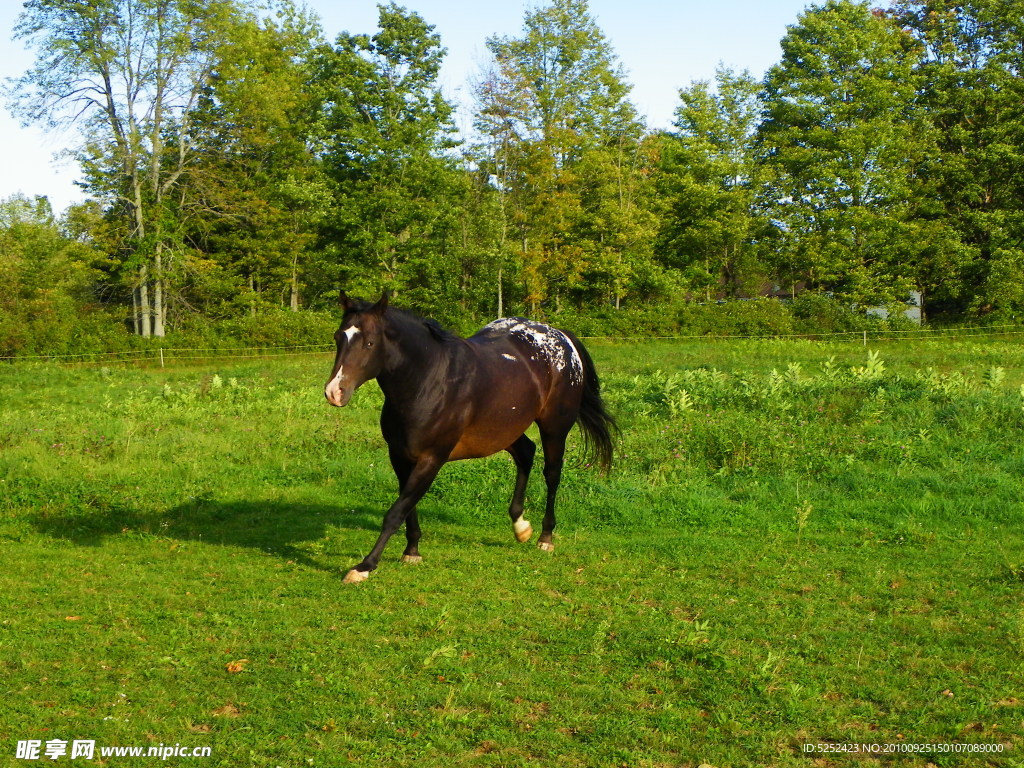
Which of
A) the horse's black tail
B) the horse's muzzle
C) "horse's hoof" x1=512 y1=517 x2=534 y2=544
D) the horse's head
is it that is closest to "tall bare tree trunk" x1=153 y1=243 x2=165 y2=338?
the horse's black tail

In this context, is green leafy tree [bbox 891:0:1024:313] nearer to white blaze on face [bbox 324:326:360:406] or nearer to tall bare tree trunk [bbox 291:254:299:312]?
tall bare tree trunk [bbox 291:254:299:312]

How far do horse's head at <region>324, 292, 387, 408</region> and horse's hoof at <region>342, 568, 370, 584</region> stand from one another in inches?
51.3

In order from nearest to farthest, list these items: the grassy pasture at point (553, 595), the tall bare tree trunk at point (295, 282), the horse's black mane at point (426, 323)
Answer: the grassy pasture at point (553, 595) < the horse's black mane at point (426, 323) < the tall bare tree trunk at point (295, 282)

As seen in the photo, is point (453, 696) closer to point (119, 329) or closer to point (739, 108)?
point (119, 329)

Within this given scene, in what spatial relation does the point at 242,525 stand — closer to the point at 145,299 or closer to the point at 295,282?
the point at 145,299

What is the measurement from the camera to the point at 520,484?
8.41m

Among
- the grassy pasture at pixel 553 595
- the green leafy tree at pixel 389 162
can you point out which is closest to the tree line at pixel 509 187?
the green leafy tree at pixel 389 162

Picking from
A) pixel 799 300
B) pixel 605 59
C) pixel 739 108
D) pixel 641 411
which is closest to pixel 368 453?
pixel 641 411

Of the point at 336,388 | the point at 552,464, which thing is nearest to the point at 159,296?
the point at 552,464

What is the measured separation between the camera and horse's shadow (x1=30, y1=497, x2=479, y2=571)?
816cm

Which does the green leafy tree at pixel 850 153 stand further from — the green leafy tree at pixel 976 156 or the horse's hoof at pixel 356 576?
the horse's hoof at pixel 356 576

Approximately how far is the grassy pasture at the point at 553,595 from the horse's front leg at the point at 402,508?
133mm

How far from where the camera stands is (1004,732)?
13.7 ft

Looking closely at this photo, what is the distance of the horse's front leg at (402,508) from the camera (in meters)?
6.86
